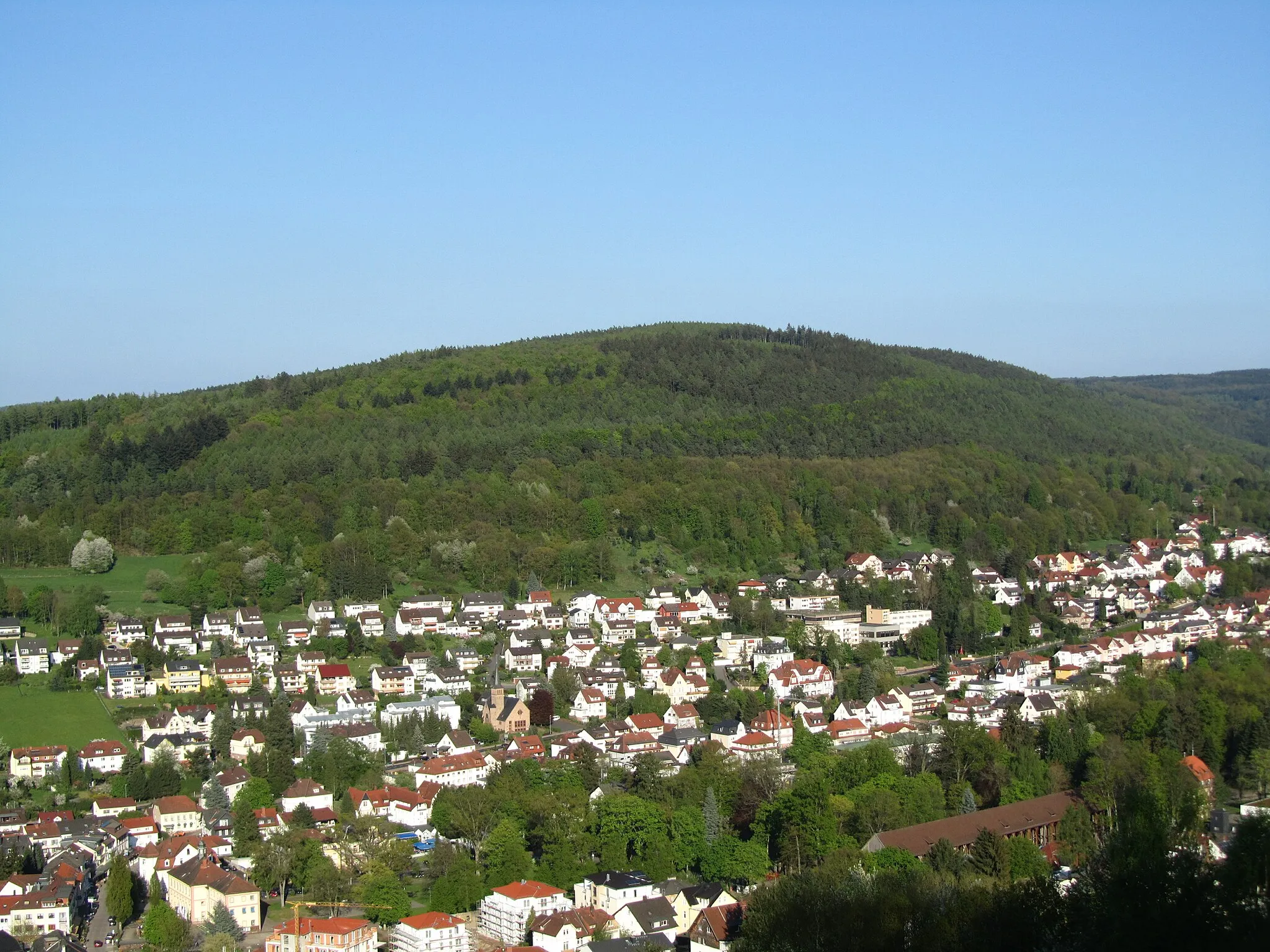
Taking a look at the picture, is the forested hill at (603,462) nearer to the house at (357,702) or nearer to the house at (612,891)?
the house at (357,702)

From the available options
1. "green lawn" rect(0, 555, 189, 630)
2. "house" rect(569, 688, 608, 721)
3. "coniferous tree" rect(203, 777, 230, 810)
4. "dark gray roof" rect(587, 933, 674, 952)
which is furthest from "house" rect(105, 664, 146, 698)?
"dark gray roof" rect(587, 933, 674, 952)

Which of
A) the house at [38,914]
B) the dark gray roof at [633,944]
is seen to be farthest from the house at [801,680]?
the house at [38,914]

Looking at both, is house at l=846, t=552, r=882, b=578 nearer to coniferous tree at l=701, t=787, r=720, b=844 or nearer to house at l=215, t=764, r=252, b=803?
coniferous tree at l=701, t=787, r=720, b=844

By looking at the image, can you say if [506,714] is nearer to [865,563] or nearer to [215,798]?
[215,798]

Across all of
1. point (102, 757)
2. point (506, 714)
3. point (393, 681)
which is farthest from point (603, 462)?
point (102, 757)

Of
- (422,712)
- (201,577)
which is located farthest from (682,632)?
(201,577)

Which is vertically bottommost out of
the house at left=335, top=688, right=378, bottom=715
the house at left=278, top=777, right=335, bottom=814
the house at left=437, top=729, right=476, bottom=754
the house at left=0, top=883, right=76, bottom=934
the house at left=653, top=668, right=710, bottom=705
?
the house at left=0, top=883, right=76, bottom=934
